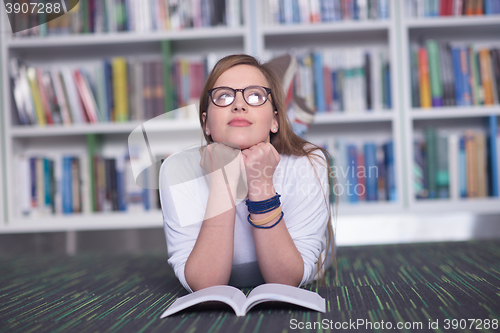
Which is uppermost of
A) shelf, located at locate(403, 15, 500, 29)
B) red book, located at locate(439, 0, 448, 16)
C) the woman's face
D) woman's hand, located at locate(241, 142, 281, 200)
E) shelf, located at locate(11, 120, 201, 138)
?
red book, located at locate(439, 0, 448, 16)

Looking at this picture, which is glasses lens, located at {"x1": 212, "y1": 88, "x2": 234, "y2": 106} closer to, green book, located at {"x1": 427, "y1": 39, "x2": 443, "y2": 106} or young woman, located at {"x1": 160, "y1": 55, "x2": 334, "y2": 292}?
young woman, located at {"x1": 160, "y1": 55, "x2": 334, "y2": 292}

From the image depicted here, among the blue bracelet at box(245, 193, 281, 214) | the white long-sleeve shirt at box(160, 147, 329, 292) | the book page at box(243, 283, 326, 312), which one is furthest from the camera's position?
the white long-sleeve shirt at box(160, 147, 329, 292)

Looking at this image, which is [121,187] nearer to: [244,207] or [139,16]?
[139,16]

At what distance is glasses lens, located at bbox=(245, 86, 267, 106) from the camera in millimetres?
897

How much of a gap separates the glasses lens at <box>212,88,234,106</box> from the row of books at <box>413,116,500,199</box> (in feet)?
4.14

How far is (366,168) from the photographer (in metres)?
1.90

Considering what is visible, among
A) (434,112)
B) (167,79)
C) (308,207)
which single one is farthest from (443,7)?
(308,207)

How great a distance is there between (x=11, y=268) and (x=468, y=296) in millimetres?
1512

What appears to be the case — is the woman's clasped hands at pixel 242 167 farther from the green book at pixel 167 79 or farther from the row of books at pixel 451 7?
the row of books at pixel 451 7

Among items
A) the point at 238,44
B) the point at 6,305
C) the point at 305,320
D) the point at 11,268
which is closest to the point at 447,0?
the point at 238,44

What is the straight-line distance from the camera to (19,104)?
6.31ft

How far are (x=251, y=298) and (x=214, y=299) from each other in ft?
0.22

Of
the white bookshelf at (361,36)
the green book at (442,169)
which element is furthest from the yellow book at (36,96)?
the green book at (442,169)

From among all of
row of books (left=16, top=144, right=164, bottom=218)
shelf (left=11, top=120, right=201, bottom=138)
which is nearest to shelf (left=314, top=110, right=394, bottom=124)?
shelf (left=11, top=120, right=201, bottom=138)
